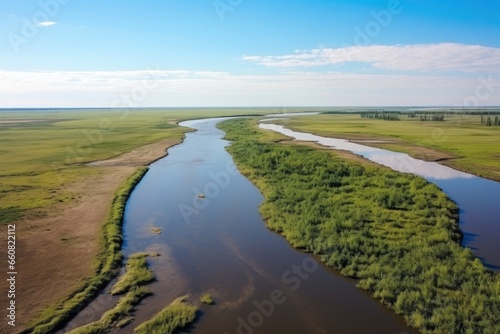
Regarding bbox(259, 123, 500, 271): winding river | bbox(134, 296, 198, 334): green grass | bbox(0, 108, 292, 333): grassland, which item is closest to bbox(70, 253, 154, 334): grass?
bbox(0, 108, 292, 333): grassland

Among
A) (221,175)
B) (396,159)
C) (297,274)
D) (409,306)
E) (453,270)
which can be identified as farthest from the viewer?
(396,159)

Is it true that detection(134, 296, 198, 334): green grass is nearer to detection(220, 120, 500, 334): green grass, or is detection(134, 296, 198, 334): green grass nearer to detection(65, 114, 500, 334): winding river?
detection(65, 114, 500, 334): winding river

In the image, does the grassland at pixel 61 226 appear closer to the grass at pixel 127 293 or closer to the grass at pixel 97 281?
the grass at pixel 97 281

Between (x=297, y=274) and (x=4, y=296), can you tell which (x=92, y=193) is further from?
(x=297, y=274)

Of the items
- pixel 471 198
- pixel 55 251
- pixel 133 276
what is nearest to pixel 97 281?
pixel 133 276

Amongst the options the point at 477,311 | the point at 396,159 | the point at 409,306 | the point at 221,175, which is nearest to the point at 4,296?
the point at 409,306

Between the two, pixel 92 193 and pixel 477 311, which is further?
pixel 92 193

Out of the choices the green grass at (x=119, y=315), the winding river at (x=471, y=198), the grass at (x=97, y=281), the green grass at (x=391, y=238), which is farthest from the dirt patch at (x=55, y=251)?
the winding river at (x=471, y=198)
